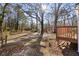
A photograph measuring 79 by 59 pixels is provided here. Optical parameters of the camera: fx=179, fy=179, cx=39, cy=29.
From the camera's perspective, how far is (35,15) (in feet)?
4.33

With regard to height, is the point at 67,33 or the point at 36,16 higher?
the point at 36,16

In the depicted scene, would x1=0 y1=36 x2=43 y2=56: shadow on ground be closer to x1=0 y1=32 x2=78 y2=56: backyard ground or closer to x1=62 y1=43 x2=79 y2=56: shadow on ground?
x1=0 y1=32 x2=78 y2=56: backyard ground

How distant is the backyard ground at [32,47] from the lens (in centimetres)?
132

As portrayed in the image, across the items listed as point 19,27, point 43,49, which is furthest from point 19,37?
point 43,49

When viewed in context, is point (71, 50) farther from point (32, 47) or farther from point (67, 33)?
point (32, 47)

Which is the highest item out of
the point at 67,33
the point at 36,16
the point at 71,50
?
the point at 36,16

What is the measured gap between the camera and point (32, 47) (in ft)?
4.35

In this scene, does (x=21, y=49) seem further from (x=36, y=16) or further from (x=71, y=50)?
(x=71, y=50)

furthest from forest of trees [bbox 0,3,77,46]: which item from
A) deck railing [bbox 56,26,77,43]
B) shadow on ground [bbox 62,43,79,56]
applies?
shadow on ground [bbox 62,43,79,56]

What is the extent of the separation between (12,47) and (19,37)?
3.5 inches

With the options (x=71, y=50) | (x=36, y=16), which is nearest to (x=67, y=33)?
(x=71, y=50)

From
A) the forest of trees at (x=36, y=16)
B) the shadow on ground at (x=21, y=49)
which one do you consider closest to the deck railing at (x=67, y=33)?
the forest of trees at (x=36, y=16)

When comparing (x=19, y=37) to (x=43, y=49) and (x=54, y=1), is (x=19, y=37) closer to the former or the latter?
(x=43, y=49)

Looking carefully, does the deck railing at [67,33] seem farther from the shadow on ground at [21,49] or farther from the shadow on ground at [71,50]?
the shadow on ground at [21,49]
